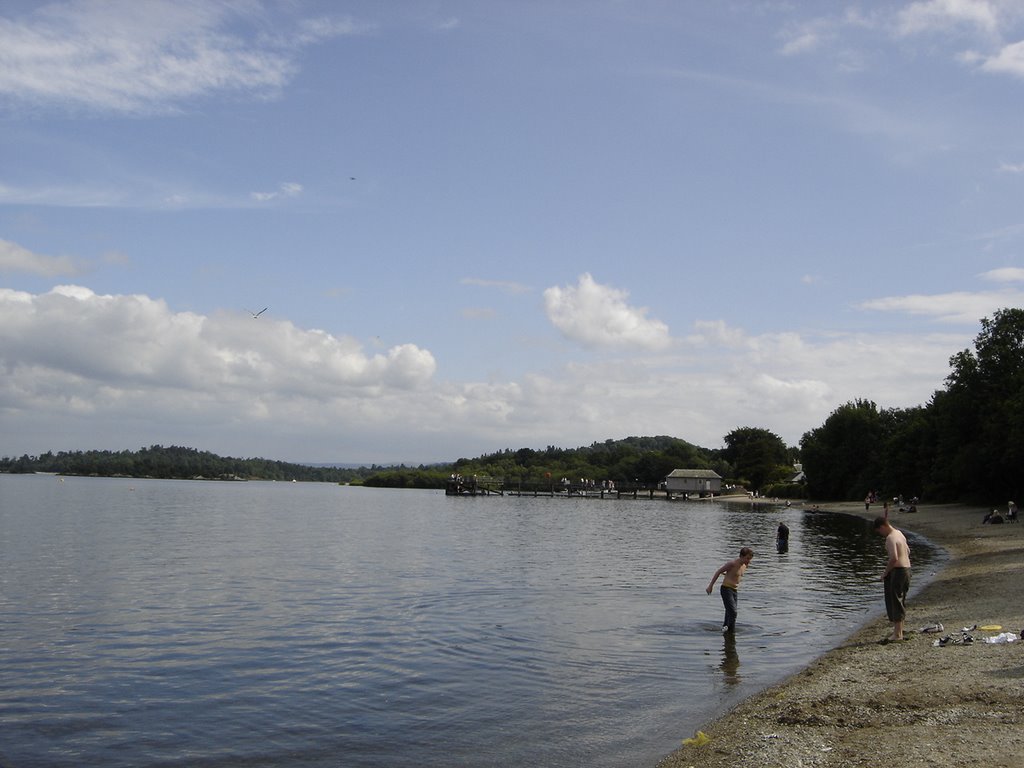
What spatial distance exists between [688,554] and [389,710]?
31.6m

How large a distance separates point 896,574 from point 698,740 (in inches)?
274

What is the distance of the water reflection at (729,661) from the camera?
50.7 ft

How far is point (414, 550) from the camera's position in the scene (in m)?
43.7

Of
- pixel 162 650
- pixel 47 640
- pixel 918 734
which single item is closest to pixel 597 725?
pixel 918 734

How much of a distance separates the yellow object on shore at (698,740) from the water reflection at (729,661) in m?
3.90

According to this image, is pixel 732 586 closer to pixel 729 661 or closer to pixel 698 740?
pixel 729 661

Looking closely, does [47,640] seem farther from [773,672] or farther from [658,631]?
[773,672]

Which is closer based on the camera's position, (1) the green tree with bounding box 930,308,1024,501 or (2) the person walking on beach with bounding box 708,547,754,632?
(2) the person walking on beach with bounding box 708,547,754,632

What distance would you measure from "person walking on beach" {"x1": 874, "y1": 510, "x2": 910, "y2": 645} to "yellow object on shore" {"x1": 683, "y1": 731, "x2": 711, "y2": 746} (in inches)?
247

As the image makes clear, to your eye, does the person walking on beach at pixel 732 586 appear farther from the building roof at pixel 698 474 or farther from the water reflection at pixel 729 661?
the building roof at pixel 698 474

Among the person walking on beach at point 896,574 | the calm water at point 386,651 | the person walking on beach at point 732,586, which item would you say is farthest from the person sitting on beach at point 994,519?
the person walking on beach at point 896,574

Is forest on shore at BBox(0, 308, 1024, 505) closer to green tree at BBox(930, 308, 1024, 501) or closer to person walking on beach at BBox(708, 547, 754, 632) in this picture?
green tree at BBox(930, 308, 1024, 501)

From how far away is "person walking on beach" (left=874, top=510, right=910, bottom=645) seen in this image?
15891 millimetres

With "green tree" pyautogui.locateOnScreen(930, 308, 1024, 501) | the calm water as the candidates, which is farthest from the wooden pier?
the calm water
